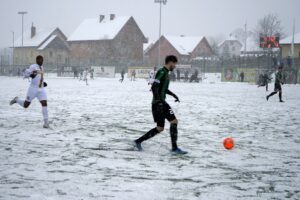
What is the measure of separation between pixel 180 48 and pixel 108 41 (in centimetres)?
1487

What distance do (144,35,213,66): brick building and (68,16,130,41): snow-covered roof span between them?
812 cm

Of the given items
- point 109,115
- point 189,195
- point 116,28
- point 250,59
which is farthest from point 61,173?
point 116,28

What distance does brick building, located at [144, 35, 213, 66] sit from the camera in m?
79.3

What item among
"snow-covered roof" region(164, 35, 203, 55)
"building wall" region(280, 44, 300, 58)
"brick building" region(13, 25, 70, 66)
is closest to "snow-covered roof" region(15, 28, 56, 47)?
"brick building" region(13, 25, 70, 66)

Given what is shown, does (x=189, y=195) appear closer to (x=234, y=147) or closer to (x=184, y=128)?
(x=234, y=147)

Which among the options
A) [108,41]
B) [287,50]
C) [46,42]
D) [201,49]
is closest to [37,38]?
[46,42]

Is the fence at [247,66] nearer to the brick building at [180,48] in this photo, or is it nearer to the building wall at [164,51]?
the brick building at [180,48]

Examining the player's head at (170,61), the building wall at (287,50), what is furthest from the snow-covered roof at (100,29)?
the player's head at (170,61)

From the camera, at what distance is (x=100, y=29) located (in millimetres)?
83250

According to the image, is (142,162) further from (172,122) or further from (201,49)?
(201,49)

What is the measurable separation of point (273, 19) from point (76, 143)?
282 feet

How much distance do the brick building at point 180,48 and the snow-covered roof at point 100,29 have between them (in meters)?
8.12

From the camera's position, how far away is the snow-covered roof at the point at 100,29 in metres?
80.7

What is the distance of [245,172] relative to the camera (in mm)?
6152
